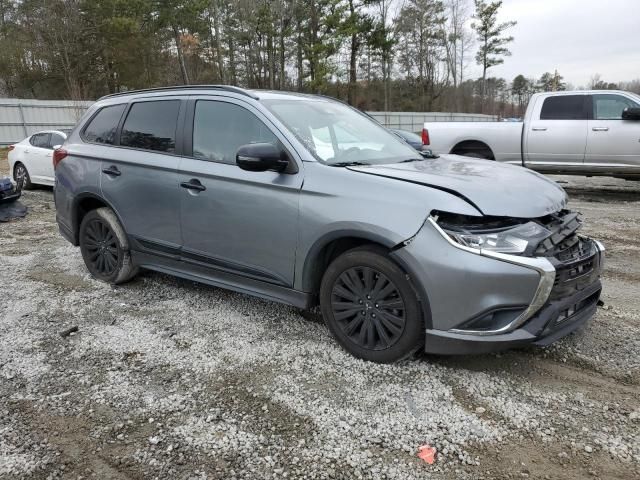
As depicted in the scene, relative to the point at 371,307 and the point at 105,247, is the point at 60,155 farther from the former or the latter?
the point at 371,307

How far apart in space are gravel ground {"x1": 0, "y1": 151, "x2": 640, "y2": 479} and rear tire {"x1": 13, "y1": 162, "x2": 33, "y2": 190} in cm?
855

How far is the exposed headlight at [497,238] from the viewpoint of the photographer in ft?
8.86

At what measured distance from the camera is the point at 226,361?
3295mm

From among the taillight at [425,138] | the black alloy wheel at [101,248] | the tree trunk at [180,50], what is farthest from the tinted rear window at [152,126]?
the tree trunk at [180,50]

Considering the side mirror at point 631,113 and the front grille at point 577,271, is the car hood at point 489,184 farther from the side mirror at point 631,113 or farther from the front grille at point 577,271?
the side mirror at point 631,113

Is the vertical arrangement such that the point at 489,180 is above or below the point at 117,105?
below

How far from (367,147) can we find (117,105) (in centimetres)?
252

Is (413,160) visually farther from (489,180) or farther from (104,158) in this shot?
(104,158)

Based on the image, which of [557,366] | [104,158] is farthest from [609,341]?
[104,158]

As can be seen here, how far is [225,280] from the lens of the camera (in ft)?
12.6

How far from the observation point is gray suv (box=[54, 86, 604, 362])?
8.96 feet

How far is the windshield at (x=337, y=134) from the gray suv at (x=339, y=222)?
0.05ft

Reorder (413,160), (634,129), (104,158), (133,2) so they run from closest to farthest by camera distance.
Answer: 1. (413,160)
2. (104,158)
3. (634,129)
4. (133,2)

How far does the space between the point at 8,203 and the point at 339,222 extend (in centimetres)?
803
